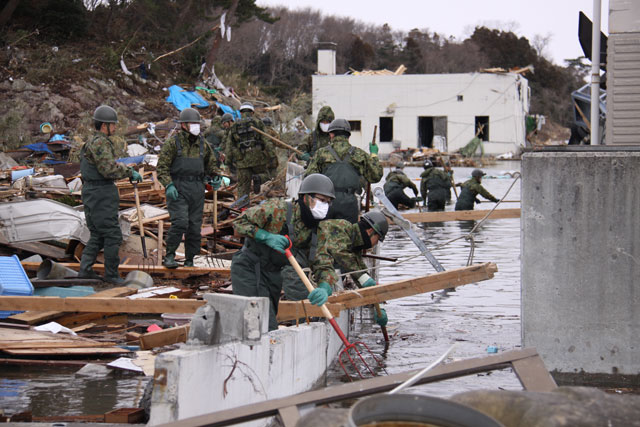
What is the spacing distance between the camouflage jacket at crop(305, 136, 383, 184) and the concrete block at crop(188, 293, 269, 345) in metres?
4.58

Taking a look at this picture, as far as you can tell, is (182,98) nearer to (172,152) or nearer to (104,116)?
(172,152)

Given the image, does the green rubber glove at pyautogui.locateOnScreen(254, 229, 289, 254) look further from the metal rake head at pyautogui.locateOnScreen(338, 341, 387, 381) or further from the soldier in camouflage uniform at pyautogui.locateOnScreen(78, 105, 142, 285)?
the soldier in camouflage uniform at pyautogui.locateOnScreen(78, 105, 142, 285)

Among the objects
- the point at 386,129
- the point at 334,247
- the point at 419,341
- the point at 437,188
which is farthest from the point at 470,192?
the point at 386,129

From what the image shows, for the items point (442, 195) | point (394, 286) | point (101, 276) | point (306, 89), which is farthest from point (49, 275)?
point (306, 89)

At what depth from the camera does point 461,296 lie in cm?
1023

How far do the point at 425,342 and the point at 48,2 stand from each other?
28.5 m

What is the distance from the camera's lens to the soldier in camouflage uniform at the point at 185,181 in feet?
33.1

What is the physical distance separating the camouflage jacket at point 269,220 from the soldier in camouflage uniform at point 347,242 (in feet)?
0.66

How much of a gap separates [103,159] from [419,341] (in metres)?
4.06

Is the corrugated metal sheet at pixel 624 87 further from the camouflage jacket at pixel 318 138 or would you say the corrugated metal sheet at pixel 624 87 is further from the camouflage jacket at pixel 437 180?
the camouflage jacket at pixel 437 180

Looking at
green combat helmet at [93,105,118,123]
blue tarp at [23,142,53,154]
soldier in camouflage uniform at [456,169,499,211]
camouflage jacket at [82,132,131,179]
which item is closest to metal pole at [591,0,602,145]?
camouflage jacket at [82,132,131,179]

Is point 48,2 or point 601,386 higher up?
point 48,2

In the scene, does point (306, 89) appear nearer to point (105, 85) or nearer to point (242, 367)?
point (105, 85)

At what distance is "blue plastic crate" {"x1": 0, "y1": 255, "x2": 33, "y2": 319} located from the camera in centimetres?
808
